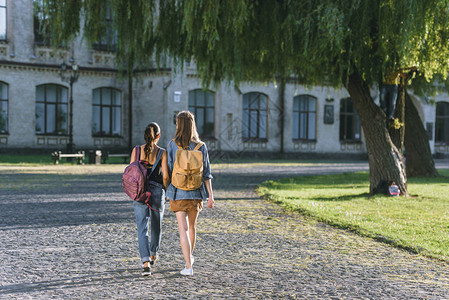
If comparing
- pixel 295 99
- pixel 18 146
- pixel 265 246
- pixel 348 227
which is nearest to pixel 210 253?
pixel 265 246

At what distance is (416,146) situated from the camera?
19.0 metres

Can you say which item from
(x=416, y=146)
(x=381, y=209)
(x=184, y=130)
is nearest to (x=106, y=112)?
(x=416, y=146)

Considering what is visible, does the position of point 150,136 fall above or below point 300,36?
below

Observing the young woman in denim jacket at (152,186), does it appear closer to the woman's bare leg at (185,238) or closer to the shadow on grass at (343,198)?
the woman's bare leg at (185,238)

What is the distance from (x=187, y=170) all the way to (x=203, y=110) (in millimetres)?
27232

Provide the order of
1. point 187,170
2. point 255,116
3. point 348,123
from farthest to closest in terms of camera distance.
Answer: point 348,123 < point 255,116 < point 187,170

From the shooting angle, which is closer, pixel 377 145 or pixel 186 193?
pixel 186 193

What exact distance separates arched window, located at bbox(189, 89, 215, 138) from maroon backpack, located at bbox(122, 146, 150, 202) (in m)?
26.6

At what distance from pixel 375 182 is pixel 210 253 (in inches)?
283

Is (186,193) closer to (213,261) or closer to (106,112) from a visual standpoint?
(213,261)

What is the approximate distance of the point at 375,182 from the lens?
41.0ft

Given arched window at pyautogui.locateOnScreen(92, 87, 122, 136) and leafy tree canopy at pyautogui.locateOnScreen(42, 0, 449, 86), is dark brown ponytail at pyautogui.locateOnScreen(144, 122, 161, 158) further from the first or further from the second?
arched window at pyautogui.locateOnScreen(92, 87, 122, 136)

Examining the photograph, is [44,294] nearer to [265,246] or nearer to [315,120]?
[265,246]

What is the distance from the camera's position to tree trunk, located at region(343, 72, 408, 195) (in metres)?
12.3
